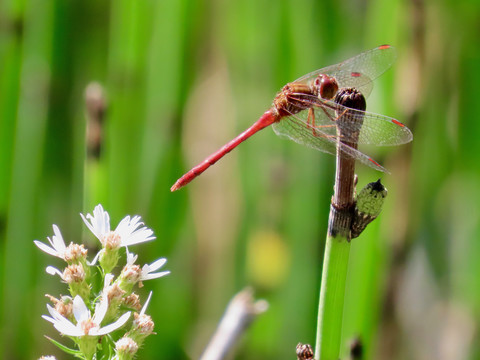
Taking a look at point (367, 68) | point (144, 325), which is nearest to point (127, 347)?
point (144, 325)

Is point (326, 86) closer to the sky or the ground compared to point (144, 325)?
closer to the sky

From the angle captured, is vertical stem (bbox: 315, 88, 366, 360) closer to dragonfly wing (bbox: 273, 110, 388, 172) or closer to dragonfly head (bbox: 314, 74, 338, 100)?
dragonfly wing (bbox: 273, 110, 388, 172)

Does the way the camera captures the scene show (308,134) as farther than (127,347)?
Yes

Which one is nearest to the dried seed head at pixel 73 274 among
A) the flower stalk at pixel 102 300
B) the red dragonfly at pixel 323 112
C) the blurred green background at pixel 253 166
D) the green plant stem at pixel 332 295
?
the flower stalk at pixel 102 300

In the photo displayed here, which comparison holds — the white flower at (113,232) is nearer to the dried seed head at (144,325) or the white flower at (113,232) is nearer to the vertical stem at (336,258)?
the dried seed head at (144,325)

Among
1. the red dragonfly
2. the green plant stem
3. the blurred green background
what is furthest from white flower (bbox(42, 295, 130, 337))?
the blurred green background

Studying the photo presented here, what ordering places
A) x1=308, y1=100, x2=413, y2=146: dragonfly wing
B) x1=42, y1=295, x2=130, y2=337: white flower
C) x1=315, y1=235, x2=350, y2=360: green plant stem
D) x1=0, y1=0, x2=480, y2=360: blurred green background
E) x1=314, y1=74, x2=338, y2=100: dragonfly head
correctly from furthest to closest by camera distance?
x1=0, y1=0, x2=480, y2=360: blurred green background, x1=314, y1=74, x2=338, y2=100: dragonfly head, x1=308, y1=100, x2=413, y2=146: dragonfly wing, x1=315, y1=235, x2=350, y2=360: green plant stem, x1=42, y1=295, x2=130, y2=337: white flower

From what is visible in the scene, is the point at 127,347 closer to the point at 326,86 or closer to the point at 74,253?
the point at 74,253

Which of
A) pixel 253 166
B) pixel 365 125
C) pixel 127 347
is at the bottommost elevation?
pixel 253 166
